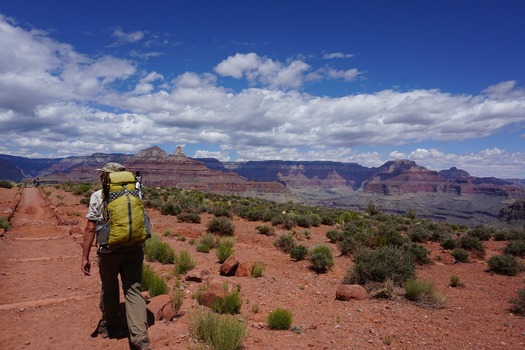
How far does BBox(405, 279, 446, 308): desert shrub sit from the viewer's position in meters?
7.24

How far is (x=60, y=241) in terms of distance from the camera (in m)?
12.4

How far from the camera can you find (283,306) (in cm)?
702

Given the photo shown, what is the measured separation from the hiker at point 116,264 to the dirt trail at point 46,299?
0.62m

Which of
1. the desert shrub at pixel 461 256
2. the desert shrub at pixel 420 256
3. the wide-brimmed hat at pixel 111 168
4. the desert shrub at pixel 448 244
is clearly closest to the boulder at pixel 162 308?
the wide-brimmed hat at pixel 111 168

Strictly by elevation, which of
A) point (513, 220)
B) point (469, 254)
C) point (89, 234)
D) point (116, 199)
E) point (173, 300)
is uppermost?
point (116, 199)

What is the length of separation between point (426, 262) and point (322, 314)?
8190 millimetres

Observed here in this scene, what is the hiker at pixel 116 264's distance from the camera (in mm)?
4223

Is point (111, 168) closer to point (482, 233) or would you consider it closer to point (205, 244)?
point (205, 244)

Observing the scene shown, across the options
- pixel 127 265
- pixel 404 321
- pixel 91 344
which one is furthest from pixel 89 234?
pixel 404 321

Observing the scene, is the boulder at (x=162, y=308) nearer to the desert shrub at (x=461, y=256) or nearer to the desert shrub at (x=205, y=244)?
the desert shrub at (x=205, y=244)

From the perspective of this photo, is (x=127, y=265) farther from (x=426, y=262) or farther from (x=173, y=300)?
(x=426, y=262)

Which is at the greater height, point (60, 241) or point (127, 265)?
point (127, 265)

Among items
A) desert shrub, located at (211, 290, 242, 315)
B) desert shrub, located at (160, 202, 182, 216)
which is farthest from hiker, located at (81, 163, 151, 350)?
desert shrub, located at (160, 202, 182, 216)

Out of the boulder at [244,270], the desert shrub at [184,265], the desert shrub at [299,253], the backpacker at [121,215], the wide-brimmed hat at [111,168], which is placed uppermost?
the wide-brimmed hat at [111,168]
